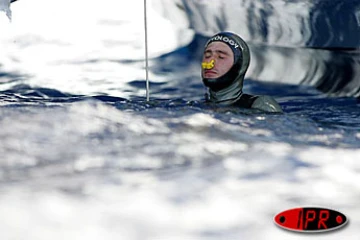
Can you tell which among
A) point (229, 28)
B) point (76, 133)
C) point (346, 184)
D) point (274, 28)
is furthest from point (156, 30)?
point (346, 184)

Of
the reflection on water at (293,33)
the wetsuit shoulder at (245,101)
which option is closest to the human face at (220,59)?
the wetsuit shoulder at (245,101)

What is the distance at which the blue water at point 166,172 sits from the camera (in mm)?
735

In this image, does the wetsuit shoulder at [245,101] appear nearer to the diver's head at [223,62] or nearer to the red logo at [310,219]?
the diver's head at [223,62]

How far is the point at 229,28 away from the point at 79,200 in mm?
3459

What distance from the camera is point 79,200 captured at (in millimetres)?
816

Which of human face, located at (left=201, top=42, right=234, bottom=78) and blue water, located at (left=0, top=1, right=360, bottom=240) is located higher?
human face, located at (left=201, top=42, right=234, bottom=78)

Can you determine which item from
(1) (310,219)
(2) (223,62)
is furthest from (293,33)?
(1) (310,219)

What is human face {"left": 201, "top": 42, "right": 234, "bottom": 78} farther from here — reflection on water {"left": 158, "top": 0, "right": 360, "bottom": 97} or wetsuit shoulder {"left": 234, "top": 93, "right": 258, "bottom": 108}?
reflection on water {"left": 158, "top": 0, "right": 360, "bottom": 97}

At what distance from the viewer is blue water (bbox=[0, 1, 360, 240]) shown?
735mm

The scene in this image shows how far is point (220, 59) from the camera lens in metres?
2.19

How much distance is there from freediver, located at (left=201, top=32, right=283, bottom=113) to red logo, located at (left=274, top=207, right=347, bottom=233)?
1394 mm

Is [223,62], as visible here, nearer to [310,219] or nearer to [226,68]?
[226,68]

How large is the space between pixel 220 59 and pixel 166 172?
126 centimetres

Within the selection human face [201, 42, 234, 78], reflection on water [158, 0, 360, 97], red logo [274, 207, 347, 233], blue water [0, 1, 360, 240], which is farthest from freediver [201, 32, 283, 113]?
reflection on water [158, 0, 360, 97]
